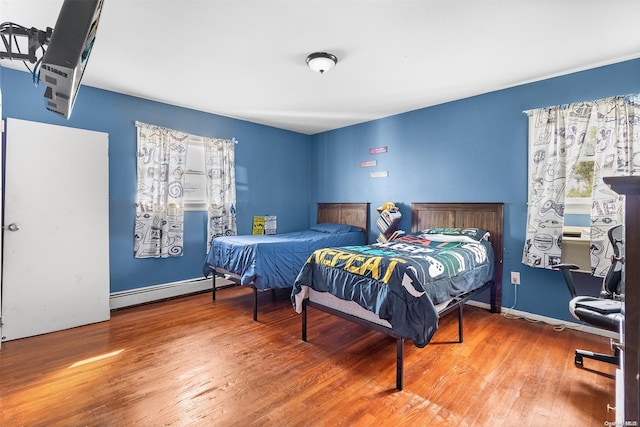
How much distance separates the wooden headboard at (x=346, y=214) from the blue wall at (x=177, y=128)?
38cm

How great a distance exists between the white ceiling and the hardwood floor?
2.43 m

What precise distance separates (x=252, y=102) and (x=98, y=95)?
1642 mm

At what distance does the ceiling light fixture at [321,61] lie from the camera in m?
2.46

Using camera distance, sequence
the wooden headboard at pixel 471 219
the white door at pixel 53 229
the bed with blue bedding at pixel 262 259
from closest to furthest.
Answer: the white door at pixel 53 229, the bed with blue bedding at pixel 262 259, the wooden headboard at pixel 471 219

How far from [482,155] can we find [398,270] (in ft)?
7.21

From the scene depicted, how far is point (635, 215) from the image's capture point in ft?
2.47

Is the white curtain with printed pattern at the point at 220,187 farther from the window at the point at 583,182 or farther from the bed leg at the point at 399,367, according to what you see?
the window at the point at 583,182

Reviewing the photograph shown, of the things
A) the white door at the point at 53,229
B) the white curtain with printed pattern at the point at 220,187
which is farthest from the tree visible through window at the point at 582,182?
the white door at the point at 53,229

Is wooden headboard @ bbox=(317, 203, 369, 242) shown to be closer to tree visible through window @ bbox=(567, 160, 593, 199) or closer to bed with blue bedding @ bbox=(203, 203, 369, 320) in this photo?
bed with blue bedding @ bbox=(203, 203, 369, 320)

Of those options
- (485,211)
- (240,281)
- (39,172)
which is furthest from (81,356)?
(485,211)

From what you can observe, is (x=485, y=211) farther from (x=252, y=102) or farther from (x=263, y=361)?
(x=252, y=102)

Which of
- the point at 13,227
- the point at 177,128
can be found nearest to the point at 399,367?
the point at 13,227

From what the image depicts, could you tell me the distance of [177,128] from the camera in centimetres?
382

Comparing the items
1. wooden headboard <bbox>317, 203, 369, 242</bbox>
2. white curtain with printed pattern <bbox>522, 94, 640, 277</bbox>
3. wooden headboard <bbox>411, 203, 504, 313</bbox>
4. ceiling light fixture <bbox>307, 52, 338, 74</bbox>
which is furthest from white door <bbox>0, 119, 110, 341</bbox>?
Result: white curtain with printed pattern <bbox>522, 94, 640, 277</bbox>
